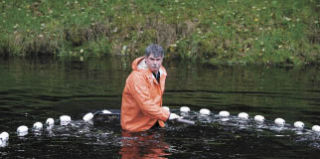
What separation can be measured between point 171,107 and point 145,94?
3.56 m

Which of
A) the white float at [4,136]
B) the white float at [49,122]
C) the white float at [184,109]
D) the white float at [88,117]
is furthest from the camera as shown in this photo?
the white float at [184,109]

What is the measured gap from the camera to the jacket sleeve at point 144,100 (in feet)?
28.7

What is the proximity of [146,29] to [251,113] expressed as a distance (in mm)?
11158

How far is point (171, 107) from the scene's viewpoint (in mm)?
12352

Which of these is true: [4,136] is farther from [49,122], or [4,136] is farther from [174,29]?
[174,29]

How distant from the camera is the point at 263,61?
2083cm

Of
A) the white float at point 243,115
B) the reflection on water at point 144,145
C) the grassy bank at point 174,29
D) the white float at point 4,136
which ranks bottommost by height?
the reflection on water at point 144,145

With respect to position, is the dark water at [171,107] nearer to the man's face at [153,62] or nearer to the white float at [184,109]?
the white float at [184,109]

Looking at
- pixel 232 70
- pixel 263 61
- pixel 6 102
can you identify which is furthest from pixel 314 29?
pixel 6 102

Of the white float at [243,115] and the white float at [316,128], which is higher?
the white float at [243,115]

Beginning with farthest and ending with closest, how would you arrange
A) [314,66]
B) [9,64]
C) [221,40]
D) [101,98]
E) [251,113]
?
1. [221,40]
2. [314,66]
3. [9,64]
4. [101,98]
5. [251,113]

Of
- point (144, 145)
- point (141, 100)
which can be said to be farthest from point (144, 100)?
point (144, 145)

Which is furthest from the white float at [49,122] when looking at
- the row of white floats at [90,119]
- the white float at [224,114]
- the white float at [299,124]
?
the white float at [299,124]

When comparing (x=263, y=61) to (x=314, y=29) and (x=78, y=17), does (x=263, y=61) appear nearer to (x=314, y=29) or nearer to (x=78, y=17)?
(x=314, y=29)
